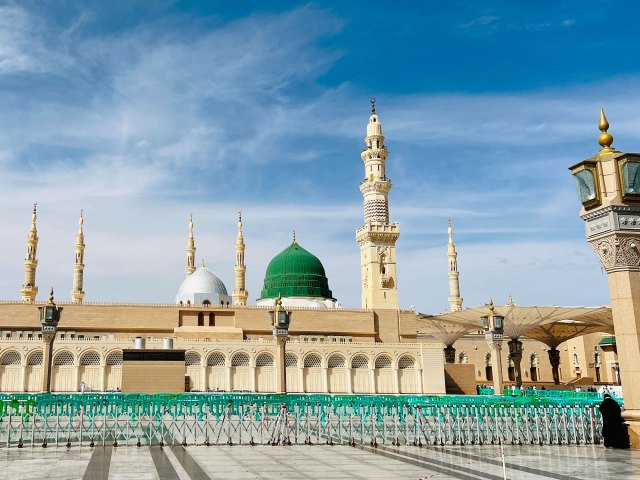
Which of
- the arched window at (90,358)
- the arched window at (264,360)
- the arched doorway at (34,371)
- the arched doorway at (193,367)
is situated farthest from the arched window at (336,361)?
the arched doorway at (34,371)

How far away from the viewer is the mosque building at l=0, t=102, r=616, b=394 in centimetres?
4000

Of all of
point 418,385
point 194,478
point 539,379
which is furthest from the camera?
point 539,379

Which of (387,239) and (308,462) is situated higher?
(387,239)

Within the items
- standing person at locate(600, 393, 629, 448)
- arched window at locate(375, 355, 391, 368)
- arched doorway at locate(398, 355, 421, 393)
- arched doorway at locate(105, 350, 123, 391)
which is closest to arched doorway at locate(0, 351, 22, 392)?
arched doorway at locate(105, 350, 123, 391)

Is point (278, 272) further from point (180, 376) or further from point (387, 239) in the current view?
point (180, 376)

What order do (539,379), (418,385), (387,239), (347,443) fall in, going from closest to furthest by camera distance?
(347,443) → (418,385) → (387,239) → (539,379)

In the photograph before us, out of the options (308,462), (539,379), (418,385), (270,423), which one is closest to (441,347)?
(418,385)

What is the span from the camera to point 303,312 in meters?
47.4

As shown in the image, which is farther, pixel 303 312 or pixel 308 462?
pixel 303 312

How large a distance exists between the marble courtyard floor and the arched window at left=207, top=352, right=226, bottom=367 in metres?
28.9

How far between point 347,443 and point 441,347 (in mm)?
32623

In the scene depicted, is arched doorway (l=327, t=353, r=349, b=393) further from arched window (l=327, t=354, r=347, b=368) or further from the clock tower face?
the clock tower face

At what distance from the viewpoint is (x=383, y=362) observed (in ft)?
147

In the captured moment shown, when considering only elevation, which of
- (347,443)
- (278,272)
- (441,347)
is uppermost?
(278,272)
